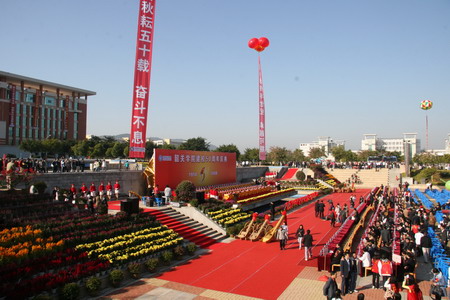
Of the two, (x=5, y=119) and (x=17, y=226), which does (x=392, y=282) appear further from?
(x=5, y=119)

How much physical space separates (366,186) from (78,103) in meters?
62.2

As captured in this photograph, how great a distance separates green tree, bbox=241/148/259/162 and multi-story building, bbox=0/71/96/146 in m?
37.5

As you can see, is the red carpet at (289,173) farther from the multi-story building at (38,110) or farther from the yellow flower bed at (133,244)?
the multi-story building at (38,110)

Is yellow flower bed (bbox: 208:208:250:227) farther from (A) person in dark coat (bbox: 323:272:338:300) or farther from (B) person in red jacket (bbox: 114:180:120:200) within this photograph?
(A) person in dark coat (bbox: 323:272:338:300)

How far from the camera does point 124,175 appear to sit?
25938 mm

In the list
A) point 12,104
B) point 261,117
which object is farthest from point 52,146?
point 261,117

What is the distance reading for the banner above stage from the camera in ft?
87.0

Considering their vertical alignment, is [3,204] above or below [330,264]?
above

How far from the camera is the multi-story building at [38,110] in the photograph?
60.8 metres

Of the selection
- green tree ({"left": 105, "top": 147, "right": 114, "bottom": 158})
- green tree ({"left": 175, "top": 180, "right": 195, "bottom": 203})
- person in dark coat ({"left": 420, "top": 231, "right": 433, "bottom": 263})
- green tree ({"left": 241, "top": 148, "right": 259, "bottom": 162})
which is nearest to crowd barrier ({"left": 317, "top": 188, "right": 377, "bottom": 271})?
person in dark coat ({"left": 420, "top": 231, "right": 433, "bottom": 263})

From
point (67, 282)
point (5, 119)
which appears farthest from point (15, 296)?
point (5, 119)

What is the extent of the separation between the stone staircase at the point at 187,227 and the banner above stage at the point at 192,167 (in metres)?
6.50

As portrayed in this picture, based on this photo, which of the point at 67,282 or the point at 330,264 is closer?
the point at 67,282

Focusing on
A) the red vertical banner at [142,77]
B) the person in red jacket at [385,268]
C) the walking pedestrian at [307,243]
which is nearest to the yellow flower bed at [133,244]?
the walking pedestrian at [307,243]
